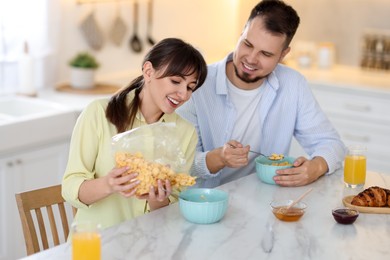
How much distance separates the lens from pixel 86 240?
5.65 ft

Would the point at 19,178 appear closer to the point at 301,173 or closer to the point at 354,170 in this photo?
Answer: the point at 301,173

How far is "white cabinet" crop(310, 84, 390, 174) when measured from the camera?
182 inches

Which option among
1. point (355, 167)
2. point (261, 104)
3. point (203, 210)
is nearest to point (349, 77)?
point (261, 104)

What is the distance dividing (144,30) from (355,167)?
236 cm

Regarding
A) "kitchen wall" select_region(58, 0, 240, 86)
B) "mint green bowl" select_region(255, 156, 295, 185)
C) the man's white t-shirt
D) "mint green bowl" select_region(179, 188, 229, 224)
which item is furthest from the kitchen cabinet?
"mint green bowl" select_region(179, 188, 229, 224)

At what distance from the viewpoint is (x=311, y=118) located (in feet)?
9.77

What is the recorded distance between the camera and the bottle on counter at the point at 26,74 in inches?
151

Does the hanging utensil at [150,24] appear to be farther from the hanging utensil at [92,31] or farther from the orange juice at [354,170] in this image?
the orange juice at [354,170]

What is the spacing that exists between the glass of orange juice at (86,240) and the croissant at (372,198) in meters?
0.99

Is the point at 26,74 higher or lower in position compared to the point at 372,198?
higher

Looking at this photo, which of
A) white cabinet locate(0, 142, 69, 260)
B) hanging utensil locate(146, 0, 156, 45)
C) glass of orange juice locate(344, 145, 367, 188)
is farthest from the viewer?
Answer: hanging utensil locate(146, 0, 156, 45)

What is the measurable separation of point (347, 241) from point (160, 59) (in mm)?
776

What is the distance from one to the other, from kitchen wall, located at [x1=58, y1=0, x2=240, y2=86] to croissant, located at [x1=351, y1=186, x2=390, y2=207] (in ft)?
7.38

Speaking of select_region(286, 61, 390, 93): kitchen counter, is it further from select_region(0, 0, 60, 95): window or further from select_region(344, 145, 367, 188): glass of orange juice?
select_region(344, 145, 367, 188): glass of orange juice
